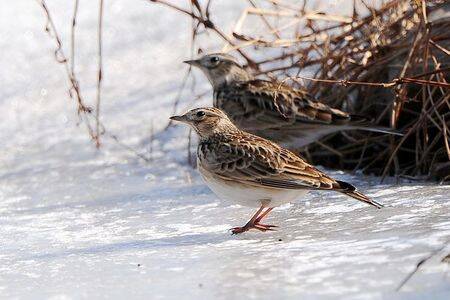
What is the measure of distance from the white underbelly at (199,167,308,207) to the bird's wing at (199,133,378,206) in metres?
0.03

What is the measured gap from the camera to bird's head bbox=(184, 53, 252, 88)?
7316 millimetres

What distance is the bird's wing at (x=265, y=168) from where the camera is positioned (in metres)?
5.07

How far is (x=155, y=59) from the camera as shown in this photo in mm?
9188

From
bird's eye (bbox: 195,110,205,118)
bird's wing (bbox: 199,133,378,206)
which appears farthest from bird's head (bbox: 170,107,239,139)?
bird's wing (bbox: 199,133,378,206)

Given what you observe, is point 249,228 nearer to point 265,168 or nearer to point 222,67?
point 265,168

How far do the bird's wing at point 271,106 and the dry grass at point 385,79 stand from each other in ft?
0.61

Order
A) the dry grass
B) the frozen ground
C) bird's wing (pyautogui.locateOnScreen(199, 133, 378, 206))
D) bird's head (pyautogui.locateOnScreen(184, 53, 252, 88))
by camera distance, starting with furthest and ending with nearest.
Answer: bird's head (pyautogui.locateOnScreen(184, 53, 252, 88)) → the dry grass → bird's wing (pyautogui.locateOnScreen(199, 133, 378, 206)) → the frozen ground

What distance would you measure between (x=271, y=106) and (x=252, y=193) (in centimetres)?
176

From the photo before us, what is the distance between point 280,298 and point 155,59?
18.7ft

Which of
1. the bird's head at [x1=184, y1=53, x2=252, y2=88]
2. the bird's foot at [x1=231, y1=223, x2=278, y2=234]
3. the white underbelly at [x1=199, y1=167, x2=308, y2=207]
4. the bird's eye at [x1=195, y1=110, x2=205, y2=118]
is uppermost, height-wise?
the bird's head at [x1=184, y1=53, x2=252, y2=88]

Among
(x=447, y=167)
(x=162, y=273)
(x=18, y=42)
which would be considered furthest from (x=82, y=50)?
(x=162, y=273)

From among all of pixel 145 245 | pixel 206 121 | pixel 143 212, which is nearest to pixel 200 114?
pixel 206 121

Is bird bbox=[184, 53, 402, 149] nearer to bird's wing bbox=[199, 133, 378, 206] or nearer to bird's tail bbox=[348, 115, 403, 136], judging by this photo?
bird's tail bbox=[348, 115, 403, 136]

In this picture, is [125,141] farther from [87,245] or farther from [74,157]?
A: [87,245]
